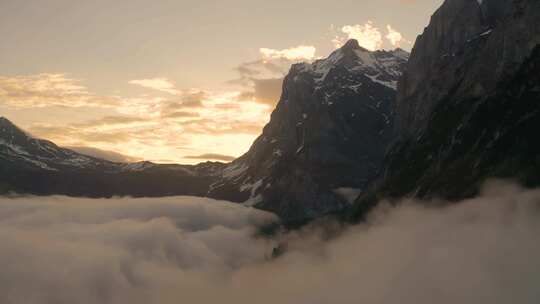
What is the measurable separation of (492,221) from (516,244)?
86.7 feet

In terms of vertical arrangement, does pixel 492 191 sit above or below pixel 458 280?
above

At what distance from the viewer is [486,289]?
16725 cm

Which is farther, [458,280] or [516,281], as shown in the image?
[458,280]

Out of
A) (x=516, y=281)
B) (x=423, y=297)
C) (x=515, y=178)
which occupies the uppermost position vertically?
(x=515, y=178)

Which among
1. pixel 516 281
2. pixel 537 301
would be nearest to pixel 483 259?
pixel 516 281

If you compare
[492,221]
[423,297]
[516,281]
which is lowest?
[423,297]

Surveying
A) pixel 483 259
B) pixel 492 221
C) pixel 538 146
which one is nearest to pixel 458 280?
pixel 483 259

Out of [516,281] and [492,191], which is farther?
[492,191]

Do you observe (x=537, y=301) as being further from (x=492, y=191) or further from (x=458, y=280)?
(x=492, y=191)

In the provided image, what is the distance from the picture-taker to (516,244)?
168 meters

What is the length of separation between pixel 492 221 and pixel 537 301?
52289mm

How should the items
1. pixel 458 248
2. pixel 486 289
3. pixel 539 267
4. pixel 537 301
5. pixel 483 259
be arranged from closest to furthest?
pixel 537 301, pixel 539 267, pixel 486 289, pixel 483 259, pixel 458 248

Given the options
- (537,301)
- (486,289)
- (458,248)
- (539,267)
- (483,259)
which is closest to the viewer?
(537,301)

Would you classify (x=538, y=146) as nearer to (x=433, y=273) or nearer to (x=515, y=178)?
(x=515, y=178)
